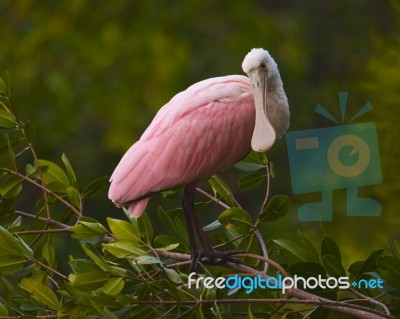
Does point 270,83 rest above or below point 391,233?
above

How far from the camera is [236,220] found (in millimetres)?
3963

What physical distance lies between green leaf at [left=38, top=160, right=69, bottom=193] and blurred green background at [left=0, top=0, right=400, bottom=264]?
6.26 metres

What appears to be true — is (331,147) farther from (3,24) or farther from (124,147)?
(3,24)

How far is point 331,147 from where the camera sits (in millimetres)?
3703

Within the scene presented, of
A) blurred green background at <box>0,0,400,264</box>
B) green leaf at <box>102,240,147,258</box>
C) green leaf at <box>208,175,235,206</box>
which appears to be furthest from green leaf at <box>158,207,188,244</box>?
blurred green background at <box>0,0,400,264</box>

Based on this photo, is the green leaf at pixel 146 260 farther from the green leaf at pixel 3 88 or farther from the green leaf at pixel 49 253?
the green leaf at pixel 3 88

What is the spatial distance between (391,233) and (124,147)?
6404 millimetres

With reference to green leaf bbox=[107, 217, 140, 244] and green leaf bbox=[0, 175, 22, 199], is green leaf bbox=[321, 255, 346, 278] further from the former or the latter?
green leaf bbox=[0, 175, 22, 199]

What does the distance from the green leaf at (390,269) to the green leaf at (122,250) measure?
0.70 m

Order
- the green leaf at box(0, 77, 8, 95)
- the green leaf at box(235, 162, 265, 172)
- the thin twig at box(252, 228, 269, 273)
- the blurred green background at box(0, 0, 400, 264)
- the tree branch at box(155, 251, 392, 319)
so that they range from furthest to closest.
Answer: the blurred green background at box(0, 0, 400, 264)
the green leaf at box(235, 162, 265, 172)
the green leaf at box(0, 77, 8, 95)
the thin twig at box(252, 228, 269, 273)
the tree branch at box(155, 251, 392, 319)

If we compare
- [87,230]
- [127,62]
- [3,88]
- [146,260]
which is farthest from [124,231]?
[127,62]

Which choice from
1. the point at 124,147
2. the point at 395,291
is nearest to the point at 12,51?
the point at 124,147

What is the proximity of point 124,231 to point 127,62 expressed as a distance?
875cm

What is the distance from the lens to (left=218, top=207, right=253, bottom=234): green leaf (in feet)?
12.7
